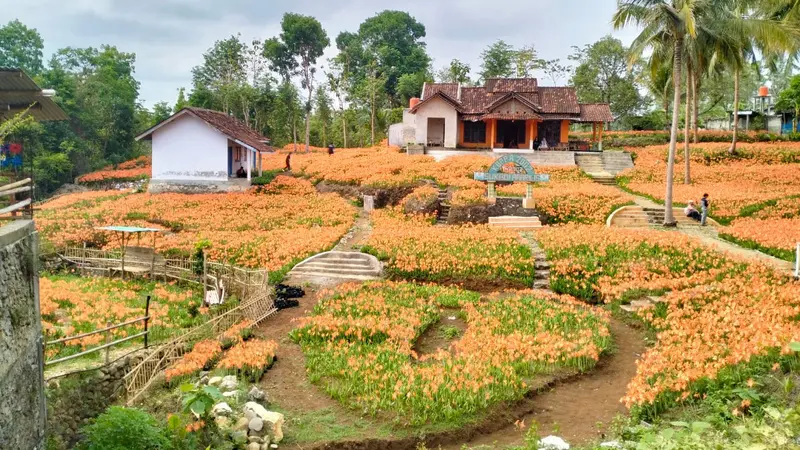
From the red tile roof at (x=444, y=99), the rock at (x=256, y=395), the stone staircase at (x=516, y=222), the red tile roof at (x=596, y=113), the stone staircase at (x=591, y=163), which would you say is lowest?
the rock at (x=256, y=395)

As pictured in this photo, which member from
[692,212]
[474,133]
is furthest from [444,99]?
[692,212]

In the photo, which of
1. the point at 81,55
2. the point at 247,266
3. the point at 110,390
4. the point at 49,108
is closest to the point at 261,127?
the point at 81,55

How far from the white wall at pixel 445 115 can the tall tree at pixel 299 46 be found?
21.0 metres

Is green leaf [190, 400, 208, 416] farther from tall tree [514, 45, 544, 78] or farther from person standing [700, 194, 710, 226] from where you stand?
tall tree [514, 45, 544, 78]

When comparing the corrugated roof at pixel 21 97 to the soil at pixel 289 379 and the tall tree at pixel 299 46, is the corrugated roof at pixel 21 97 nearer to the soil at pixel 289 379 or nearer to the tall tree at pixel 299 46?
the soil at pixel 289 379

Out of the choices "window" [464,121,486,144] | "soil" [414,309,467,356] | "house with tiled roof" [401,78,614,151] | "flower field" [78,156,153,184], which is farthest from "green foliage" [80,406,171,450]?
"window" [464,121,486,144]

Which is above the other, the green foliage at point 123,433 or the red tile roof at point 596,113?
the red tile roof at point 596,113

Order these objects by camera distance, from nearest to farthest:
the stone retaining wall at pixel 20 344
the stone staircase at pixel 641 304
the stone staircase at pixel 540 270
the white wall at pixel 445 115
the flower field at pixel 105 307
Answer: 1. the stone retaining wall at pixel 20 344
2. the flower field at pixel 105 307
3. the stone staircase at pixel 641 304
4. the stone staircase at pixel 540 270
5. the white wall at pixel 445 115

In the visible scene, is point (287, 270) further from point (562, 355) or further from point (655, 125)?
point (655, 125)

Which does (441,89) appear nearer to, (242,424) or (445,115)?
(445,115)

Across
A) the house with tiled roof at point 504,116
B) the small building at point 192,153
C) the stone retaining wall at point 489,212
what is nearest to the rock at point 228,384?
the stone retaining wall at point 489,212

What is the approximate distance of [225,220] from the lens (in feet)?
92.2

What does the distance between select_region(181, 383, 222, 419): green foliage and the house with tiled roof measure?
34809 mm

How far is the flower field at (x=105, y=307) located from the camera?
14075 millimetres
